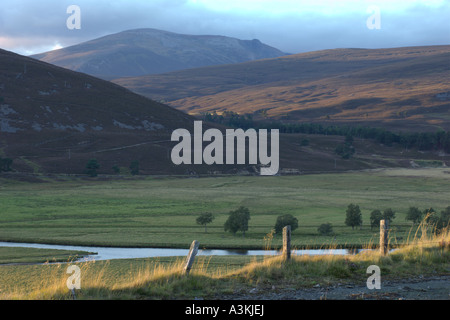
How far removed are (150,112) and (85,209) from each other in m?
118

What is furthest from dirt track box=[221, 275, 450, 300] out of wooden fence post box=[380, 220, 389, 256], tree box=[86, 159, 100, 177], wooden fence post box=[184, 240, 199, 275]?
tree box=[86, 159, 100, 177]

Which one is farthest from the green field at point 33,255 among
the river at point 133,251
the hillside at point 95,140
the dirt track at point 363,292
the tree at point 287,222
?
the hillside at point 95,140

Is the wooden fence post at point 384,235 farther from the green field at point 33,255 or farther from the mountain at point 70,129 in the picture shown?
the mountain at point 70,129

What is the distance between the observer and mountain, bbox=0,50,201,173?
14688cm

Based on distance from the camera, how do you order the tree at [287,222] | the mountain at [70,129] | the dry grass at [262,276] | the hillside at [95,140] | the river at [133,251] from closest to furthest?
the dry grass at [262,276], the river at [133,251], the tree at [287,222], the mountain at [70,129], the hillside at [95,140]

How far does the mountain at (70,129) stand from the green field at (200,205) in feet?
52.6

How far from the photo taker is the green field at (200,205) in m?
58.7

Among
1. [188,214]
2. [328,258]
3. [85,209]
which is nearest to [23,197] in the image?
[85,209]

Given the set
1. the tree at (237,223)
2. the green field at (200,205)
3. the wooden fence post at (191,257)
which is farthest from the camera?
the tree at (237,223)

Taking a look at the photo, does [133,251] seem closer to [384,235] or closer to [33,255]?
[33,255]

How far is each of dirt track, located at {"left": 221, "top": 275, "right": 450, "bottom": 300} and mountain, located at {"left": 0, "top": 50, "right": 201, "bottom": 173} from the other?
128839 millimetres

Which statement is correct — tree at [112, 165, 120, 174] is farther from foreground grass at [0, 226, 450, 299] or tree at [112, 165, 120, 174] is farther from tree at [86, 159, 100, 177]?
foreground grass at [0, 226, 450, 299]

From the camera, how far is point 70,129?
170 m
